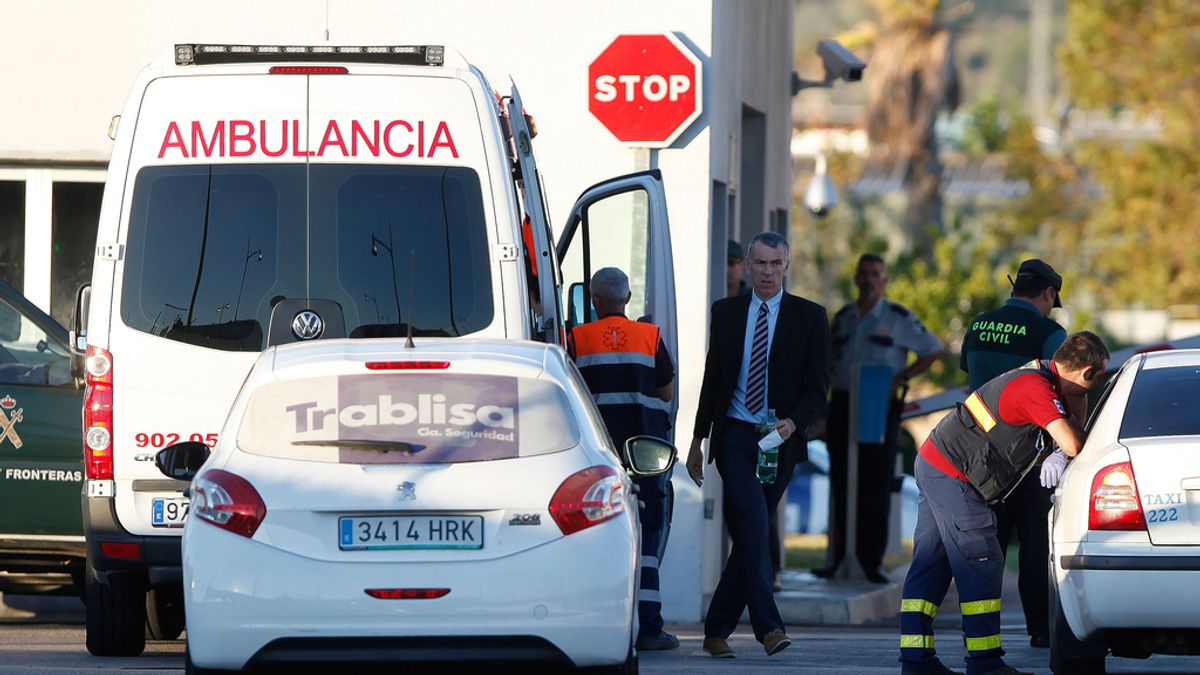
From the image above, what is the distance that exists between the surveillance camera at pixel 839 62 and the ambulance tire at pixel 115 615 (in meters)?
8.48

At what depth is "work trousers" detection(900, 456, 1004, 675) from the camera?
8.93 metres

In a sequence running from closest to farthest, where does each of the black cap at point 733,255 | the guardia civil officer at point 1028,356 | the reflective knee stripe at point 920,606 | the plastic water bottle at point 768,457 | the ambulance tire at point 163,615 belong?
the reflective knee stripe at point 920,606 → the plastic water bottle at point 768,457 → the guardia civil officer at point 1028,356 → the ambulance tire at point 163,615 → the black cap at point 733,255

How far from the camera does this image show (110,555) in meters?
9.10

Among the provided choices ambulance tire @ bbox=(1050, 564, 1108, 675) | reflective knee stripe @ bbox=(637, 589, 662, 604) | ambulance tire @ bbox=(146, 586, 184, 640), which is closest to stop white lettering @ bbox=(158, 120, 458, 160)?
reflective knee stripe @ bbox=(637, 589, 662, 604)

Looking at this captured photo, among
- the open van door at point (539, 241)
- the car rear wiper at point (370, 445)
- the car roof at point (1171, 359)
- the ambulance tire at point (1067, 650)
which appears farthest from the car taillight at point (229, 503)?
the car roof at point (1171, 359)

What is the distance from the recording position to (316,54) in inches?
368

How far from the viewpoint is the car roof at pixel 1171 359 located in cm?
906

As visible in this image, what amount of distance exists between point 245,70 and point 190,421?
4.76 feet

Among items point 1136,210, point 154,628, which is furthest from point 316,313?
point 1136,210

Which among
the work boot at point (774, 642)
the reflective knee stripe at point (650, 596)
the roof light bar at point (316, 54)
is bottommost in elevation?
the work boot at point (774, 642)

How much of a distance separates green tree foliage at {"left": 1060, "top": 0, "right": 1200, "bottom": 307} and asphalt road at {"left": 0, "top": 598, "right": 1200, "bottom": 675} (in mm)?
24155

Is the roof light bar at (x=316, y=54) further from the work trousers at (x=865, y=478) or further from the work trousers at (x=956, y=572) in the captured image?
the work trousers at (x=865, y=478)

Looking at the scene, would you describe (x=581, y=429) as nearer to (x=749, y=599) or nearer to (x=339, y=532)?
(x=339, y=532)

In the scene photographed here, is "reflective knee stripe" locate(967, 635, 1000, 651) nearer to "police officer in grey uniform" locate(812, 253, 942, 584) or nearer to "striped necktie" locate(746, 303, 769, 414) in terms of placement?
"striped necktie" locate(746, 303, 769, 414)
